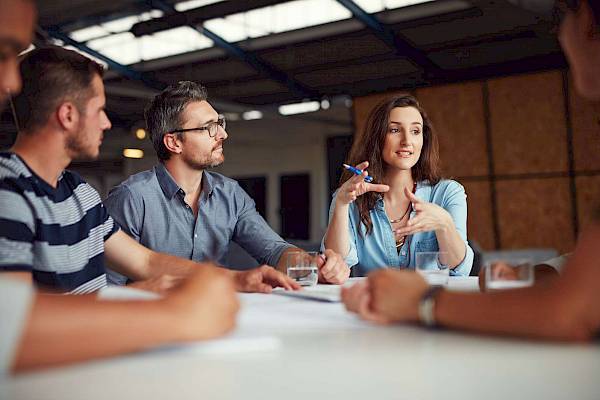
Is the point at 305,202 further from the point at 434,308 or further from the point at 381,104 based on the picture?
the point at 434,308

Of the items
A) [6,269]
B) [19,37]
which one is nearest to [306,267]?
[6,269]

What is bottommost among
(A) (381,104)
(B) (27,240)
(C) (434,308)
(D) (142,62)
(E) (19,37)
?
(C) (434,308)

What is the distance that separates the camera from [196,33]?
1083cm

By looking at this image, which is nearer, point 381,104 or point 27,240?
point 27,240

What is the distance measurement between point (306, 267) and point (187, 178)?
4.06 feet

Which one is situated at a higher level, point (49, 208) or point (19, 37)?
point (19, 37)

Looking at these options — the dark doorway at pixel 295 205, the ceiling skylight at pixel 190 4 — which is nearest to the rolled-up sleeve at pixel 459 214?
the ceiling skylight at pixel 190 4

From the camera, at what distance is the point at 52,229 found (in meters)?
1.61

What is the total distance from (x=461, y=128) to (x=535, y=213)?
1.60m

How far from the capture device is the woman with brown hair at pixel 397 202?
2498mm

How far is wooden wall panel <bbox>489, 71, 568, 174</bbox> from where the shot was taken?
26.0ft

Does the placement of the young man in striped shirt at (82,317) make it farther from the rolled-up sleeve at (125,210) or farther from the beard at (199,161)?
the beard at (199,161)

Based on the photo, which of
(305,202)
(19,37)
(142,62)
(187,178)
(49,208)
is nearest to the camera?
(19,37)

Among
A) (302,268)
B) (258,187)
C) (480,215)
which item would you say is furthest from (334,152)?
(302,268)
